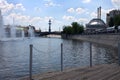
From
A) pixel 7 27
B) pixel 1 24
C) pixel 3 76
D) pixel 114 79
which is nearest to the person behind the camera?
pixel 114 79

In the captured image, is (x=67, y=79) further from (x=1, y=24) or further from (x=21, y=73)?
(x=1, y=24)

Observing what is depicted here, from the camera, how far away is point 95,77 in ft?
43.8

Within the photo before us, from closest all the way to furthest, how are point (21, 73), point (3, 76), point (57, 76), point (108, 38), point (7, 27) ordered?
point (57, 76)
point (3, 76)
point (21, 73)
point (108, 38)
point (7, 27)

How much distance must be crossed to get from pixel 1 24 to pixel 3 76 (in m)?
81.7

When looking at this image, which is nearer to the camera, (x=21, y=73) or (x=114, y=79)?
(x=114, y=79)

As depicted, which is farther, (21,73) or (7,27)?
(7,27)

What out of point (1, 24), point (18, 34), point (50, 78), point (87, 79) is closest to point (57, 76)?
point (50, 78)

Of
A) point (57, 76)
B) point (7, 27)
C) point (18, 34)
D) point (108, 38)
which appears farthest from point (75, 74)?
point (18, 34)

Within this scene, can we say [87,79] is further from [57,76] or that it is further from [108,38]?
[108,38]

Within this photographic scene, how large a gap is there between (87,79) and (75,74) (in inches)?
57.3

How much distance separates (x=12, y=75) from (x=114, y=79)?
318 inches

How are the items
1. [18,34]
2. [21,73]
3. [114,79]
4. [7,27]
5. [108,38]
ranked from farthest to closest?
[18,34] < [7,27] < [108,38] < [21,73] < [114,79]

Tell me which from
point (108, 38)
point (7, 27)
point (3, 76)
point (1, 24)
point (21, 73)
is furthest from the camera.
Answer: point (7, 27)

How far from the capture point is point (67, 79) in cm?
1289
